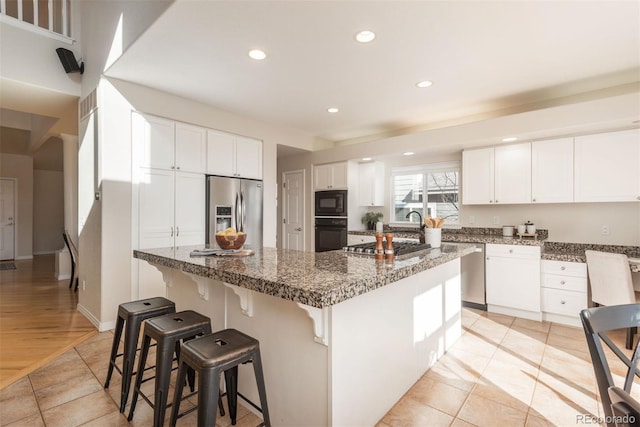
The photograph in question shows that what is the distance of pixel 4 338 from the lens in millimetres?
2975

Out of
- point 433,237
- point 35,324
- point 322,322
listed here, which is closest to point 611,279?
point 433,237

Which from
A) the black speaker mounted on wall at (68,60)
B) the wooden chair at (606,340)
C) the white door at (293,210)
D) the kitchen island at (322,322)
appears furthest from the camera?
the white door at (293,210)

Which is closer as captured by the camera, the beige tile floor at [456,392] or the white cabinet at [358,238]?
the beige tile floor at [456,392]

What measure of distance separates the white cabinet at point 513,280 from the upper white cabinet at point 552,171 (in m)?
0.66

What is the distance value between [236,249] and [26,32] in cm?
343

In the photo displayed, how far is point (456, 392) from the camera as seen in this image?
82.4 inches

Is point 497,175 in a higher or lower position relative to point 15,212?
higher

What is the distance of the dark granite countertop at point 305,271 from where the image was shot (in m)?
1.15

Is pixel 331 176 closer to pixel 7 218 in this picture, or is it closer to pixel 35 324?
pixel 35 324

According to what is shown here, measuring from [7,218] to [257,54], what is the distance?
8.83 m

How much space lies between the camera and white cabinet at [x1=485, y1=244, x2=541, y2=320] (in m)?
3.49

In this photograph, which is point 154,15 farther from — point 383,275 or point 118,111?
point 383,275

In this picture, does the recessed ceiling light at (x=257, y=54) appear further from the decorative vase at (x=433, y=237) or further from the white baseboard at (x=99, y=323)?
the white baseboard at (x=99, y=323)

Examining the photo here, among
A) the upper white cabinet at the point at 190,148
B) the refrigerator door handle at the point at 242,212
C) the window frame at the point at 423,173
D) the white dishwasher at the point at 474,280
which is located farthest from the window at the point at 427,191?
the upper white cabinet at the point at 190,148
